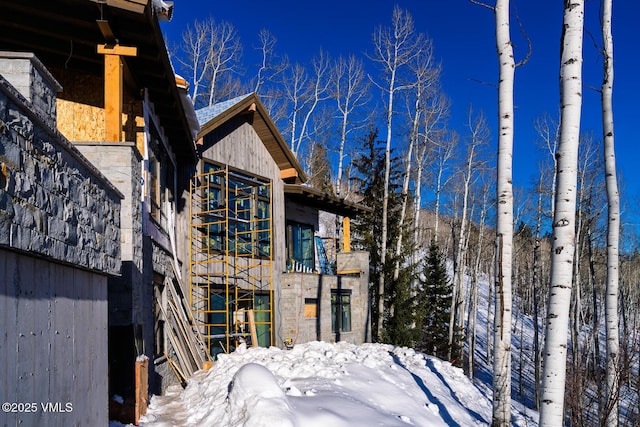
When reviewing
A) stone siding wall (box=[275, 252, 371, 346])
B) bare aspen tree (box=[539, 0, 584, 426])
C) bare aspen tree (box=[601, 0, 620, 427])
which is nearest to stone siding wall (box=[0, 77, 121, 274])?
bare aspen tree (box=[539, 0, 584, 426])

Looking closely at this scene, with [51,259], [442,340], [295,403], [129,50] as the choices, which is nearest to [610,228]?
[295,403]

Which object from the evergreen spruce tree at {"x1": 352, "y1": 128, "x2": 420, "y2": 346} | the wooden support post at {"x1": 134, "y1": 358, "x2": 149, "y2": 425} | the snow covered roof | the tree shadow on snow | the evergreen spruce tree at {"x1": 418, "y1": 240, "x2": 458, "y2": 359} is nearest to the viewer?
the wooden support post at {"x1": 134, "y1": 358, "x2": 149, "y2": 425}

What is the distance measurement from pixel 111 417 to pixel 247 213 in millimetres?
10488

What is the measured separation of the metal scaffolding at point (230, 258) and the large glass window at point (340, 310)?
2.99 m

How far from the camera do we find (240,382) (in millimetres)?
7504

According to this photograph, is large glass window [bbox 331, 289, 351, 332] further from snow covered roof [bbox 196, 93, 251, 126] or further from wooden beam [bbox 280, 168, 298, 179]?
snow covered roof [bbox 196, 93, 251, 126]

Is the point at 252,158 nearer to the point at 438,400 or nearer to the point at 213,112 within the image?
the point at 213,112

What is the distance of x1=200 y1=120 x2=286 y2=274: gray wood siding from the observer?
15.8 metres

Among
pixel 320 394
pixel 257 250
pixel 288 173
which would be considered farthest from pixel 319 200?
pixel 320 394

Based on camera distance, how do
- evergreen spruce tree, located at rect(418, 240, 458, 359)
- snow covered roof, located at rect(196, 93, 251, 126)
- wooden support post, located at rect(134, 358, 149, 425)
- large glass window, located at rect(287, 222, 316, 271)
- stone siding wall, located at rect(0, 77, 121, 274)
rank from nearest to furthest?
1. stone siding wall, located at rect(0, 77, 121, 274)
2. wooden support post, located at rect(134, 358, 149, 425)
3. snow covered roof, located at rect(196, 93, 251, 126)
4. large glass window, located at rect(287, 222, 316, 271)
5. evergreen spruce tree, located at rect(418, 240, 458, 359)

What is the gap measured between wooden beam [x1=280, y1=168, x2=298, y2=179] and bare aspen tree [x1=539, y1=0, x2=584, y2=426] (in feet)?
42.1

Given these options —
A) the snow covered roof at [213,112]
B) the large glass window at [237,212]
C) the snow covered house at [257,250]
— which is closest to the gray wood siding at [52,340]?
the snow covered house at [257,250]

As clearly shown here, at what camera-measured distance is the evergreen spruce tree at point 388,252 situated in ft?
76.2

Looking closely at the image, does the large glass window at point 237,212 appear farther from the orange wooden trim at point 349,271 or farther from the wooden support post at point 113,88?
the wooden support post at point 113,88
